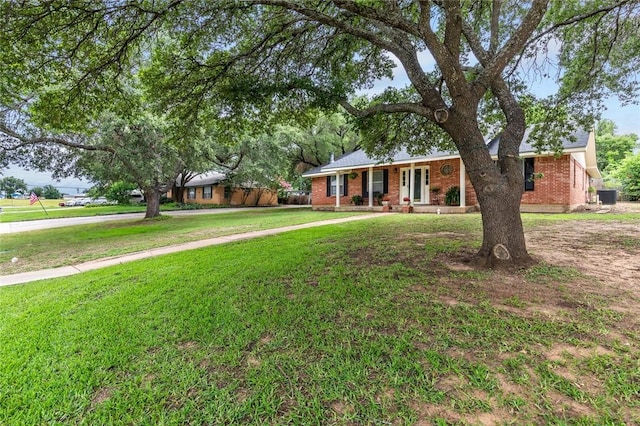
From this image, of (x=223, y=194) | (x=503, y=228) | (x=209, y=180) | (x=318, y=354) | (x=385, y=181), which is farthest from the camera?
(x=209, y=180)

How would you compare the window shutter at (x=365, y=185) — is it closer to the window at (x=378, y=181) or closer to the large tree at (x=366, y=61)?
the window at (x=378, y=181)

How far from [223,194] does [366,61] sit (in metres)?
29.6

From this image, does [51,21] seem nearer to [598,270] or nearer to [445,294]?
[445,294]

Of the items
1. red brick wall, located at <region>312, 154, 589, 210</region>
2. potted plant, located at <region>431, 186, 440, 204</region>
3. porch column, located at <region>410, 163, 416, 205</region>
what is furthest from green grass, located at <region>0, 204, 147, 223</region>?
red brick wall, located at <region>312, 154, 589, 210</region>

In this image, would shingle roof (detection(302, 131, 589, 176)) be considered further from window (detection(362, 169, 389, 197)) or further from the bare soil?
the bare soil

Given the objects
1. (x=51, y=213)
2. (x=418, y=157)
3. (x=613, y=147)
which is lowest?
(x=51, y=213)

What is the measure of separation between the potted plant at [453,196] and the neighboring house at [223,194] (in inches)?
905

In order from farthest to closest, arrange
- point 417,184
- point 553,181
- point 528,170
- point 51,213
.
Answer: point 51,213 → point 417,184 → point 528,170 → point 553,181

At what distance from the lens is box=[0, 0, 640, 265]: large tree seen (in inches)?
181

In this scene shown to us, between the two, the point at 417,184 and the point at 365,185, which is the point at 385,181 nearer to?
the point at 365,185

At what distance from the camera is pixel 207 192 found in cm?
3612

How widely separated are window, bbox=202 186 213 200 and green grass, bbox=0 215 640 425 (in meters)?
32.5

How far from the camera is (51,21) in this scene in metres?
4.64

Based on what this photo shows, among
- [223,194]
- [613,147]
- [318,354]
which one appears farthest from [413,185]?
[613,147]
